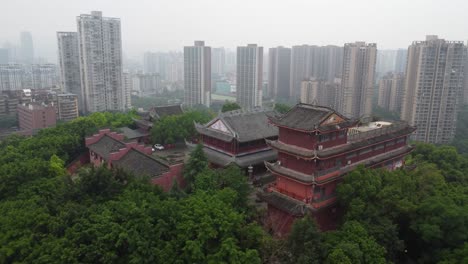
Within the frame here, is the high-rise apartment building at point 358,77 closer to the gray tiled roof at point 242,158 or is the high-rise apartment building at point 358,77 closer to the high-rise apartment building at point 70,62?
the gray tiled roof at point 242,158

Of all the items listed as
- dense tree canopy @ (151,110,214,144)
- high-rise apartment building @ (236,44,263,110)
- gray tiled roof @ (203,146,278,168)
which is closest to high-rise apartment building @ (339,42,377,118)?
high-rise apartment building @ (236,44,263,110)

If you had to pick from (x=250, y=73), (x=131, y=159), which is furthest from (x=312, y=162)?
(x=250, y=73)

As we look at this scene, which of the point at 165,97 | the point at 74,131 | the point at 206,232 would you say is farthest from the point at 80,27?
the point at 206,232

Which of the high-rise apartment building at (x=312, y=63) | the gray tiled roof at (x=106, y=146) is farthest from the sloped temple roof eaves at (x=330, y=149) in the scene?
the high-rise apartment building at (x=312, y=63)

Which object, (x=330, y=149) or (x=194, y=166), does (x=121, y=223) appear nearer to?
(x=194, y=166)

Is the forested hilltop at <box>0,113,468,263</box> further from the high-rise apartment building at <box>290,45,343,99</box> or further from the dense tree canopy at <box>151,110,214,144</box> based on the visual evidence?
the high-rise apartment building at <box>290,45,343,99</box>

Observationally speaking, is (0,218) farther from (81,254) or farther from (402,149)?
(402,149)
